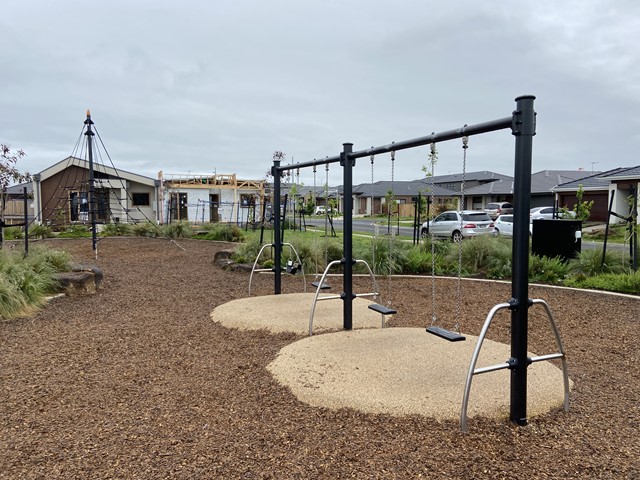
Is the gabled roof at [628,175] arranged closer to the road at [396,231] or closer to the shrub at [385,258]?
the road at [396,231]

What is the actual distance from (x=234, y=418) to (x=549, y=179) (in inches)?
1652

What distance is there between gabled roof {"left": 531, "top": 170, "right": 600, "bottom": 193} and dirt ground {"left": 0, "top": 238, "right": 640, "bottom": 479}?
34.0 meters

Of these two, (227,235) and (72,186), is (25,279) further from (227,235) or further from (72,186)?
(72,186)

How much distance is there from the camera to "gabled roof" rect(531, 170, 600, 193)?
122 feet

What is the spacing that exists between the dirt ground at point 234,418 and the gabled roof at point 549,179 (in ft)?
112

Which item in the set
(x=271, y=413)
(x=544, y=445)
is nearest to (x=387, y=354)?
(x=271, y=413)

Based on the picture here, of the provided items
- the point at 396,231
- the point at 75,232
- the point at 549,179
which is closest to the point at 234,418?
the point at 75,232

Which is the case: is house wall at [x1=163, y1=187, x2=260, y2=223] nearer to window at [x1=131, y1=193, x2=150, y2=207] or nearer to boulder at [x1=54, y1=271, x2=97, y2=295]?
window at [x1=131, y1=193, x2=150, y2=207]

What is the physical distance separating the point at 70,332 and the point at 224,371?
230 cm

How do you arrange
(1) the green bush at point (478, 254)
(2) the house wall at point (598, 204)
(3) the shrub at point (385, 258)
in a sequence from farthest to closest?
(2) the house wall at point (598, 204)
(1) the green bush at point (478, 254)
(3) the shrub at point (385, 258)

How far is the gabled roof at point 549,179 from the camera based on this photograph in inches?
1459

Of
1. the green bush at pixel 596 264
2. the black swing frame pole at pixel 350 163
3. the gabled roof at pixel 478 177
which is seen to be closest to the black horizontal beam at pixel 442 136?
the black swing frame pole at pixel 350 163

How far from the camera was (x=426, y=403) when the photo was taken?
320 cm

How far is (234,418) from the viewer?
10.1 ft
